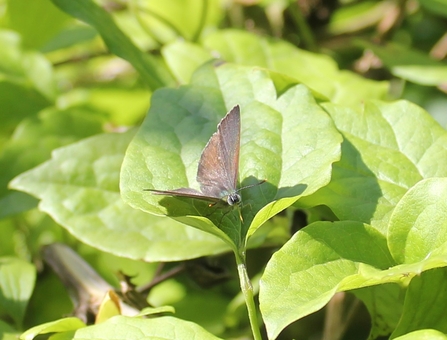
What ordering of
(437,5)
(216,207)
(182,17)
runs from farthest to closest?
(182,17) < (437,5) < (216,207)

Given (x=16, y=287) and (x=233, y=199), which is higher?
(x=233, y=199)

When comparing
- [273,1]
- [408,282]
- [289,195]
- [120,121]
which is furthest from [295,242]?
[120,121]

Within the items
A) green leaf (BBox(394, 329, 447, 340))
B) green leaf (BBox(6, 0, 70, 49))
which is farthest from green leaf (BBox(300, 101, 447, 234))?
green leaf (BBox(6, 0, 70, 49))

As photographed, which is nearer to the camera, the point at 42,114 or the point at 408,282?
the point at 408,282

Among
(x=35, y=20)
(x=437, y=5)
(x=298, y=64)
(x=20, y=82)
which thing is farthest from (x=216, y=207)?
(x=35, y=20)

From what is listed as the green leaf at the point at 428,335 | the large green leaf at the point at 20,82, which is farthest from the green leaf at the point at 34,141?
the green leaf at the point at 428,335

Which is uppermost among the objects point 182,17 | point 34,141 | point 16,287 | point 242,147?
point 242,147

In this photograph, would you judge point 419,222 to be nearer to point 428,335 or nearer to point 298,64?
point 428,335

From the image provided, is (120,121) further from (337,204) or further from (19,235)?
(337,204)

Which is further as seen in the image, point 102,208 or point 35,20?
point 35,20
